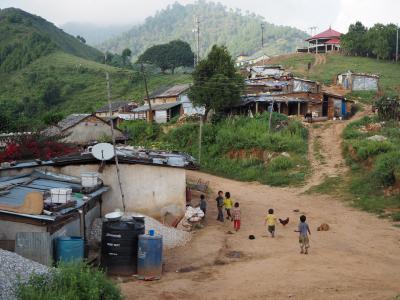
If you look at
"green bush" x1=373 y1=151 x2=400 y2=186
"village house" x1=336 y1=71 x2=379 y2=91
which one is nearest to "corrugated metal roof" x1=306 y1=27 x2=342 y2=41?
"village house" x1=336 y1=71 x2=379 y2=91

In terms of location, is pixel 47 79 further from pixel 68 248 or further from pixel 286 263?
pixel 68 248

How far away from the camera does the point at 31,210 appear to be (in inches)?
444

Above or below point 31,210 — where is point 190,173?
below

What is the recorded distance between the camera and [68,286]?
8359mm

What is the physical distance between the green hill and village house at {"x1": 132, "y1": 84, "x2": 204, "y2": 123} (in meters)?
11.7

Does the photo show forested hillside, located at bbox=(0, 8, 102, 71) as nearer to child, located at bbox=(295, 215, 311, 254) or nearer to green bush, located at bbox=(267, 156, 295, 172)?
green bush, located at bbox=(267, 156, 295, 172)

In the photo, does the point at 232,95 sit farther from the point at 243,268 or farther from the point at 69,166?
the point at 243,268

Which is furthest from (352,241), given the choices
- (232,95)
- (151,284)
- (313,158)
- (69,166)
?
(232,95)

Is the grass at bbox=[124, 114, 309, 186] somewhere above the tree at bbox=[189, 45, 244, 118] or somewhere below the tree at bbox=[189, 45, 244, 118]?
below

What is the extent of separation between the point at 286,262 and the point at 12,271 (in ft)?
25.3

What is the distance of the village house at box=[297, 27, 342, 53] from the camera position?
7850 centimetres

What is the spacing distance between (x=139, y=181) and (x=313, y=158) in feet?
58.0

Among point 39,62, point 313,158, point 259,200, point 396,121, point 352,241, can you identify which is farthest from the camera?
point 39,62

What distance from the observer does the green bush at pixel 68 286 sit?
308 inches
